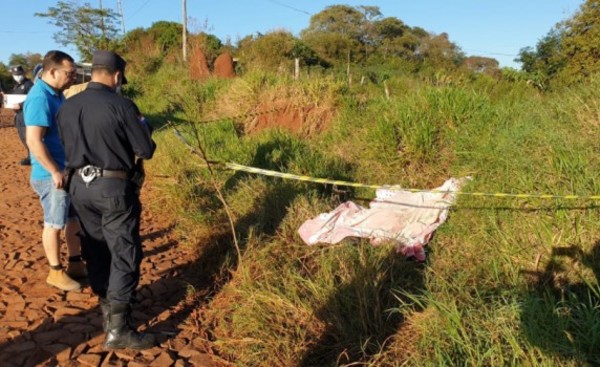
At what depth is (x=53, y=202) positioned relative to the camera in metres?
3.58

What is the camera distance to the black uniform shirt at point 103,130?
2859 mm

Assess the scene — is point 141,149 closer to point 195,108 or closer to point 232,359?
point 232,359

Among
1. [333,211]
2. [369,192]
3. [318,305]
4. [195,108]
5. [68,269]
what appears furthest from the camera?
[195,108]

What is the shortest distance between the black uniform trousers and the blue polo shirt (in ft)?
2.20

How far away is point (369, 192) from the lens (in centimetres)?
541

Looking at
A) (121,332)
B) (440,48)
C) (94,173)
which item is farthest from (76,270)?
(440,48)

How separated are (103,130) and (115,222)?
59 cm

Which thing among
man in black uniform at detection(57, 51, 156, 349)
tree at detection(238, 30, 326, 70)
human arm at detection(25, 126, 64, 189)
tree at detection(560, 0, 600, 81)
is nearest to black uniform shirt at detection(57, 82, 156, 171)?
man in black uniform at detection(57, 51, 156, 349)

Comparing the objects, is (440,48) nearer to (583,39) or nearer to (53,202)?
(583,39)

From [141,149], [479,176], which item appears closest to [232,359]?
[141,149]

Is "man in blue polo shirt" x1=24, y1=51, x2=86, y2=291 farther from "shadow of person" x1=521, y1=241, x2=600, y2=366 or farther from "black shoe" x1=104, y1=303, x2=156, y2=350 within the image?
"shadow of person" x1=521, y1=241, x2=600, y2=366

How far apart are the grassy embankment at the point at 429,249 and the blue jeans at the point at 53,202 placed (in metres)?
1.15

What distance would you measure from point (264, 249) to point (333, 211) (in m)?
0.91

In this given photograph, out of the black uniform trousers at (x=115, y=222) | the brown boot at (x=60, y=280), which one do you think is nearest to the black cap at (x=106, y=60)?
the black uniform trousers at (x=115, y=222)
